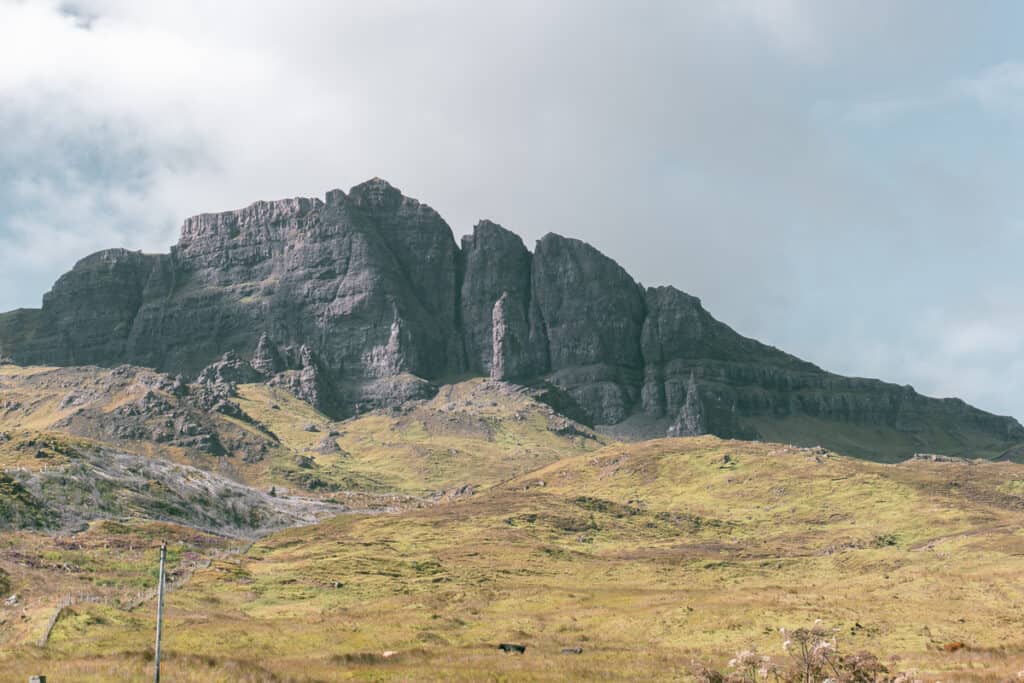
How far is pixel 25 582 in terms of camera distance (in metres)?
103

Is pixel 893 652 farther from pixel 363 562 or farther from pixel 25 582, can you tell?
pixel 363 562

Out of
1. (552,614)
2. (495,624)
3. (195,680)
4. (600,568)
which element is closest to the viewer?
(195,680)

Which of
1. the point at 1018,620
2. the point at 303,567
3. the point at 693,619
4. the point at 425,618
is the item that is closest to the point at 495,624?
the point at 425,618

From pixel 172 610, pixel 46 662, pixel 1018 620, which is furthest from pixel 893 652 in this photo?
pixel 172 610

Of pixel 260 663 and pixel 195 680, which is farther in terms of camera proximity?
pixel 260 663

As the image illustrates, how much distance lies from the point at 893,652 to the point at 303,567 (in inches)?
3942

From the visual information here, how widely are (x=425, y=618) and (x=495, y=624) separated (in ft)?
25.1

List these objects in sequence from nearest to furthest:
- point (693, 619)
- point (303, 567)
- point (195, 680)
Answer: point (195, 680) < point (693, 619) < point (303, 567)

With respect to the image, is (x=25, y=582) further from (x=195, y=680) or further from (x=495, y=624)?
(x=195, y=680)

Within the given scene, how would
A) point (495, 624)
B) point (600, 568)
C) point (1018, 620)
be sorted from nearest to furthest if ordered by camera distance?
1. point (1018, 620)
2. point (495, 624)
3. point (600, 568)

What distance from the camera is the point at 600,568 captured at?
15712 cm

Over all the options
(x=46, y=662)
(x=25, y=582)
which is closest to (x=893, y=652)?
(x=46, y=662)

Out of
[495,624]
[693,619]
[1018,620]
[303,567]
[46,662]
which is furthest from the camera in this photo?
[303,567]

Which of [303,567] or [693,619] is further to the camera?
[303,567]
